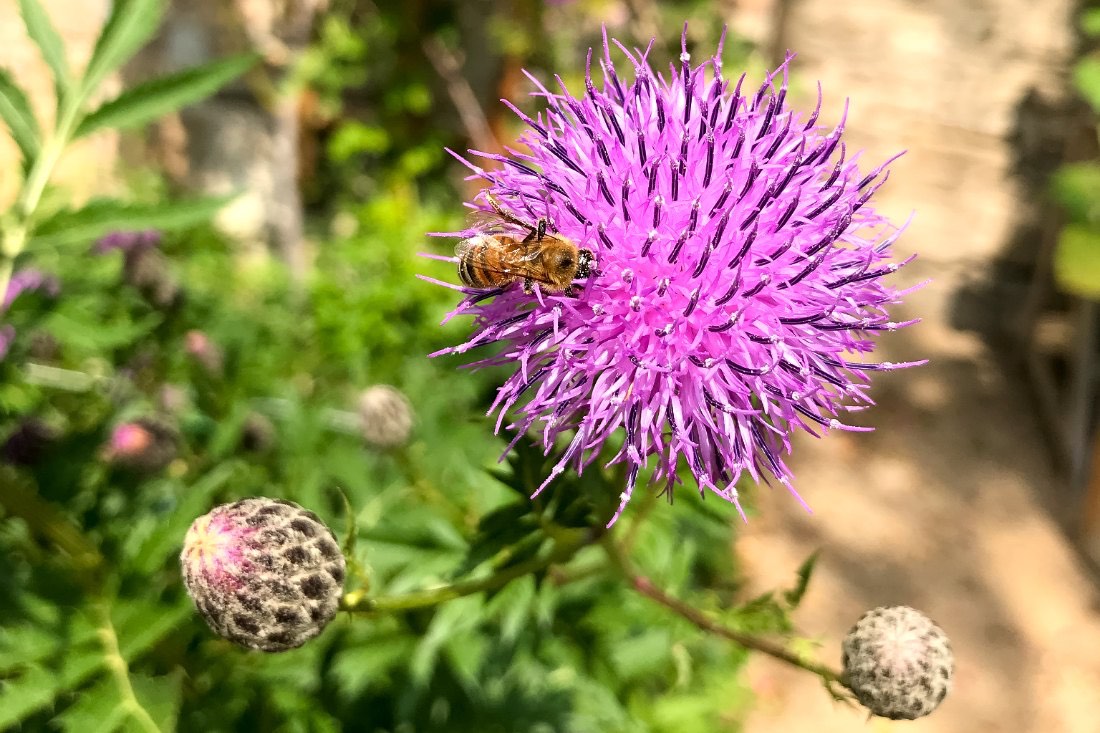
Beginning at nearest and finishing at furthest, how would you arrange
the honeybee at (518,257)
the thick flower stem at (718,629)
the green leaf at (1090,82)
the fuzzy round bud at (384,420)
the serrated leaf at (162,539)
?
the honeybee at (518,257) → the thick flower stem at (718,629) → the serrated leaf at (162,539) → the fuzzy round bud at (384,420) → the green leaf at (1090,82)

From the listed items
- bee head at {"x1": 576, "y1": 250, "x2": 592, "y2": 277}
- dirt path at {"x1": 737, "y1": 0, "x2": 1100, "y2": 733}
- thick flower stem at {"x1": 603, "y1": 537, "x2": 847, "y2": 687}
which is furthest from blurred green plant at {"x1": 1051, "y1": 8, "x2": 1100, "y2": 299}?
bee head at {"x1": 576, "y1": 250, "x2": 592, "y2": 277}

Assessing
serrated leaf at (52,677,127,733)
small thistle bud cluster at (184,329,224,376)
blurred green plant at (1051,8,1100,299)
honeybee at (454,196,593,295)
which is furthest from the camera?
blurred green plant at (1051,8,1100,299)

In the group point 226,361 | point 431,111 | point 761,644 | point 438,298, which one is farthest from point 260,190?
point 761,644

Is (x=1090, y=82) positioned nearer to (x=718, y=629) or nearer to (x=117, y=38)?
(x=718, y=629)

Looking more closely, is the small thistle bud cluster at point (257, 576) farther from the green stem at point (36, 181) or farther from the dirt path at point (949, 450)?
the dirt path at point (949, 450)

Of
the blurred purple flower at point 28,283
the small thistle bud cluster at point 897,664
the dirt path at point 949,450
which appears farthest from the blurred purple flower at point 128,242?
the dirt path at point 949,450

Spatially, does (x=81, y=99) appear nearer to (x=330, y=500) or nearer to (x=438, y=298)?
(x=330, y=500)

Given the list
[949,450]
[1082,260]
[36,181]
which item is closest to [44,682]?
[36,181]

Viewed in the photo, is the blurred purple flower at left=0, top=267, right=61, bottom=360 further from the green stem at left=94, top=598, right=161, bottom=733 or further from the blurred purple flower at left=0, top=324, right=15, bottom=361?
the green stem at left=94, top=598, right=161, bottom=733
